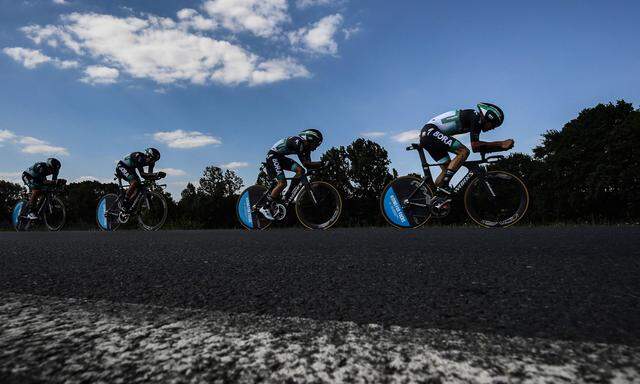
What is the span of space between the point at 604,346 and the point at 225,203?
47.8 meters

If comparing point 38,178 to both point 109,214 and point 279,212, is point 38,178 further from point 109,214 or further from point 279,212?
point 279,212

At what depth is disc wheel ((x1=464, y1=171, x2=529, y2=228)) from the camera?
7.13 meters

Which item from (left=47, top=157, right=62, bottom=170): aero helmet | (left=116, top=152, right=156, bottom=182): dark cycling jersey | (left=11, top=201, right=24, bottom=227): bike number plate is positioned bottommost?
(left=11, top=201, right=24, bottom=227): bike number plate

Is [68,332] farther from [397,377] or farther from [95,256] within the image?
[95,256]

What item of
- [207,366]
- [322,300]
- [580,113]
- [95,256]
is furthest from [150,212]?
[580,113]

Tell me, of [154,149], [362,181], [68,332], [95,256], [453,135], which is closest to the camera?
[68,332]

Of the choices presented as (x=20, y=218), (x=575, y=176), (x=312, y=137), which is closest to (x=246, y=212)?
(x=312, y=137)

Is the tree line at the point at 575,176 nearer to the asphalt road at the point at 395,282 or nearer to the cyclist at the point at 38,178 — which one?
the cyclist at the point at 38,178

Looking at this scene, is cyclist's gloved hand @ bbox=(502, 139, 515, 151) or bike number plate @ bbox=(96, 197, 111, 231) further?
bike number plate @ bbox=(96, 197, 111, 231)

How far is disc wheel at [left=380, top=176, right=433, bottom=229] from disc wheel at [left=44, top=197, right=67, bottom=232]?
11.5 meters

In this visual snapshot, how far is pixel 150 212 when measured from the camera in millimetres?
11320

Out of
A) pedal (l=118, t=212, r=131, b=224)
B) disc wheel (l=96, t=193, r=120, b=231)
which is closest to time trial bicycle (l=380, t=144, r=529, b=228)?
pedal (l=118, t=212, r=131, b=224)

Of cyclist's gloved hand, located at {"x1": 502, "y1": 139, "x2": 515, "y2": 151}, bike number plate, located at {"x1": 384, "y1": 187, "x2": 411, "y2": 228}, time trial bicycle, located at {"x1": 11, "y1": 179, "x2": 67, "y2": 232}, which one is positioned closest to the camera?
cyclist's gloved hand, located at {"x1": 502, "y1": 139, "x2": 515, "y2": 151}

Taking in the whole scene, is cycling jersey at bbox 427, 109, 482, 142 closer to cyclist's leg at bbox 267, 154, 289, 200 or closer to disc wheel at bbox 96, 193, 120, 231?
cyclist's leg at bbox 267, 154, 289, 200
